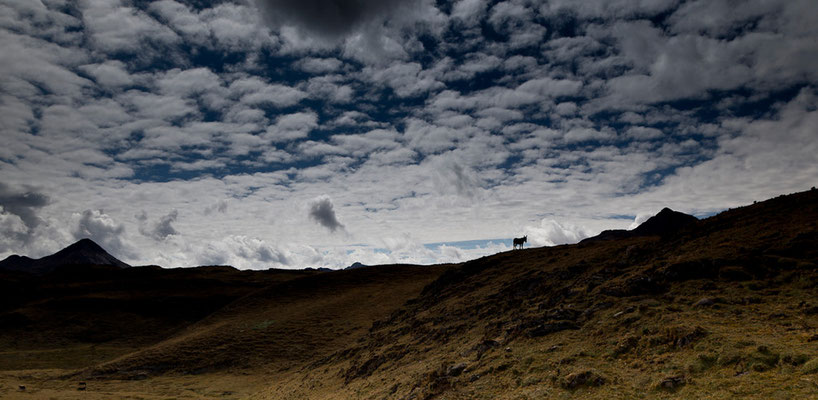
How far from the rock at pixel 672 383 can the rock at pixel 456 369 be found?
350 inches

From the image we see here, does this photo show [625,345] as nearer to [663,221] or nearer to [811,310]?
[811,310]

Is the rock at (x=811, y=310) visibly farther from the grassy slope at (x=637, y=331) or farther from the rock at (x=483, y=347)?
the rock at (x=483, y=347)

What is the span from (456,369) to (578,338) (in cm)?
603

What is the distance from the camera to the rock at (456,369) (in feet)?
61.9

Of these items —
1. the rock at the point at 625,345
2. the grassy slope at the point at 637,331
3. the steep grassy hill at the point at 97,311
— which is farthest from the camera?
the steep grassy hill at the point at 97,311

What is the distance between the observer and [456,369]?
1914 centimetres

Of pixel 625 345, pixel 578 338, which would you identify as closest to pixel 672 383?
pixel 625 345

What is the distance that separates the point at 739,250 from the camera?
69.4ft

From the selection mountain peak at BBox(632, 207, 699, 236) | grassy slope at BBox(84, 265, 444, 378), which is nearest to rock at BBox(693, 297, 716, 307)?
grassy slope at BBox(84, 265, 444, 378)

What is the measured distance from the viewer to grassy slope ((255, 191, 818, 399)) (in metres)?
12.5

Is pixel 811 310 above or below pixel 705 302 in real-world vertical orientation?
below

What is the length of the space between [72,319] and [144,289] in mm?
23452

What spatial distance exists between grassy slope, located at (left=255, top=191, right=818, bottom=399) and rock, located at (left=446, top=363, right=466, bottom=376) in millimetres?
88

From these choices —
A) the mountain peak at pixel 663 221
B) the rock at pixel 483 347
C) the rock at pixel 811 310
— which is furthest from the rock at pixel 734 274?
the mountain peak at pixel 663 221
